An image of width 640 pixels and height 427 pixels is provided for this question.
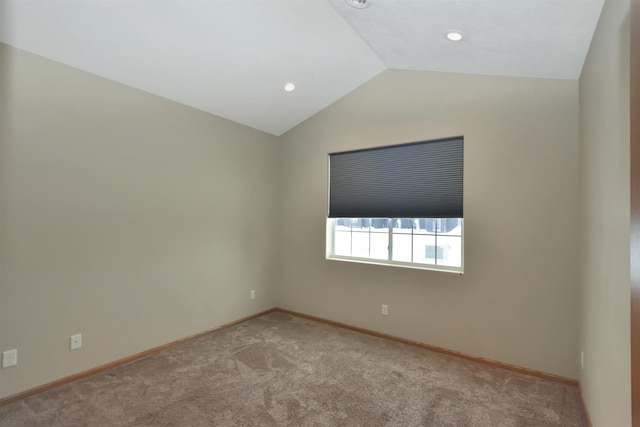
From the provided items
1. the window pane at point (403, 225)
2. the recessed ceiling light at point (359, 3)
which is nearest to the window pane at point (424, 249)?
the window pane at point (403, 225)

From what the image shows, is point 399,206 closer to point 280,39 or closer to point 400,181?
point 400,181

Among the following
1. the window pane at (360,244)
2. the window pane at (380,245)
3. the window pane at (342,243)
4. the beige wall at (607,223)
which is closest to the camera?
the beige wall at (607,223)

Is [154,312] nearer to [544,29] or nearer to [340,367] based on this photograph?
[340,367]

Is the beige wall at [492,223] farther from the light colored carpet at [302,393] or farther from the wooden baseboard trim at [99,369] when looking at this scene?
the wooden baseboard trim at [99,369]

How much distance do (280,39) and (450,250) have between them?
2.59 meters

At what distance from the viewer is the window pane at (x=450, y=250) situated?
322 centimetres

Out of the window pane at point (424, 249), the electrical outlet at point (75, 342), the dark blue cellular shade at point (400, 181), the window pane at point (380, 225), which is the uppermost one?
the dark blue cellular shade at point (400, 181)

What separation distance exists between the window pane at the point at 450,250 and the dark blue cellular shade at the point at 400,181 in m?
0.26

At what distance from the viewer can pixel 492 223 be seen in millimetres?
2941

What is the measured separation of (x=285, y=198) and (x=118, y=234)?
2.14m

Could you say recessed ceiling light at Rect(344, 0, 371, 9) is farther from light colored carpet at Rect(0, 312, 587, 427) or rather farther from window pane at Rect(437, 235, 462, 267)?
light colored carpet at Rect(0, 312, 587, 427)

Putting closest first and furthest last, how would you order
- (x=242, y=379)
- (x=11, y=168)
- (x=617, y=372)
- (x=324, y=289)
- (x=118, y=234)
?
(x=617, y=372) → (x=11, y=168) → (x=242, y=379) → (x=118, y=234) → (x=324, y=289)

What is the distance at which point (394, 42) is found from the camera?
106 inches

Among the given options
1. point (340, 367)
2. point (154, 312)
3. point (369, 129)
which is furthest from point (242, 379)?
point (369, 129)
